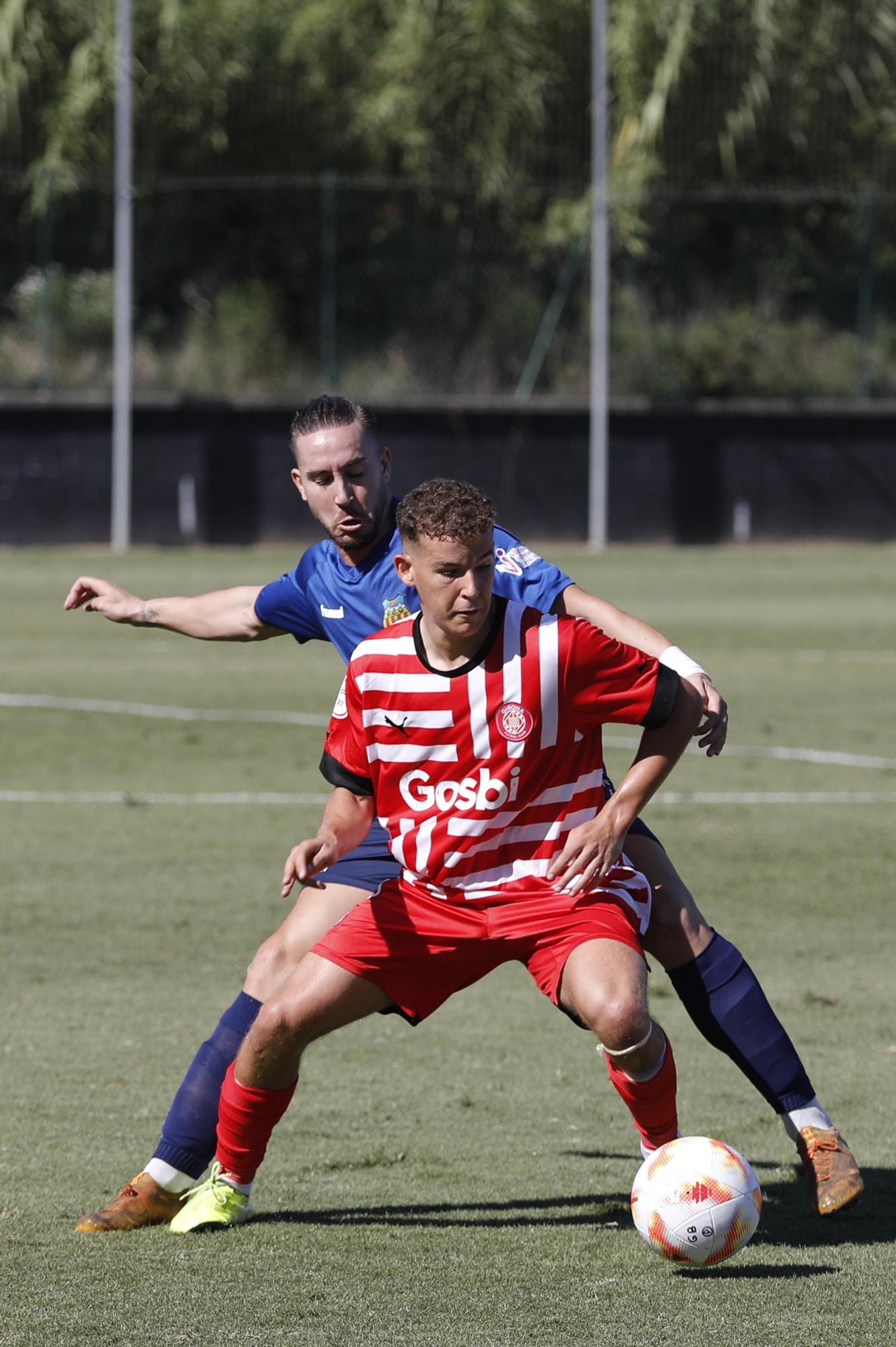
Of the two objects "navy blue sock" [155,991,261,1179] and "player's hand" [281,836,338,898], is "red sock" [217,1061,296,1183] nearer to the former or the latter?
"navy blue sock" [155,991,261,1179]

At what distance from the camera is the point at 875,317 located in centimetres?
3145

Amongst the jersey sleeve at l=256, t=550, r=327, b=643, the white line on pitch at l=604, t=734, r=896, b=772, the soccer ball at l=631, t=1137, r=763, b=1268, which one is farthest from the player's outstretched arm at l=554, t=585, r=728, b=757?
the white line on pitch at l=604, t=734, r=896, b=772

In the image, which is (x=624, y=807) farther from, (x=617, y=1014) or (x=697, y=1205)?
(x=697, y=1205)

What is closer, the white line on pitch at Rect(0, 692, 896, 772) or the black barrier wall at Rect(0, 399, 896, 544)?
the white line on pitch at Rect(0, 692, 896, 772)

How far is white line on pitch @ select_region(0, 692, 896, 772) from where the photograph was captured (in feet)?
38.0

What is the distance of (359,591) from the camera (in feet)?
16.0

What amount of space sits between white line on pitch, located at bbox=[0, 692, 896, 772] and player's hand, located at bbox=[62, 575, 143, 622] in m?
6.56

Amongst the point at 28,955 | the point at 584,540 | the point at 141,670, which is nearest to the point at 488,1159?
the point at 28,955

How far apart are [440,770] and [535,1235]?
1.11 meters

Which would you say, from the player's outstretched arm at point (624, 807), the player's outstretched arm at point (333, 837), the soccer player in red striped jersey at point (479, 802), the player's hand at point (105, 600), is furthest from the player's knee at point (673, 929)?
the player's hand at point (105, 600)

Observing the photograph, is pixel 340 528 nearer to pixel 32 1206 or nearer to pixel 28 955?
pixel 32 1206

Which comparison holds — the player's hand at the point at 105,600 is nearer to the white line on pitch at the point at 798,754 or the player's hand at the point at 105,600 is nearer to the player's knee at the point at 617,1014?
the player's knee at the point at 617,1014

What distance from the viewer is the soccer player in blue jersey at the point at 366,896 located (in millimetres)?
4504

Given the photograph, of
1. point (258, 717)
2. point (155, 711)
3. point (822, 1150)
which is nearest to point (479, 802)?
point (822, 1150)
